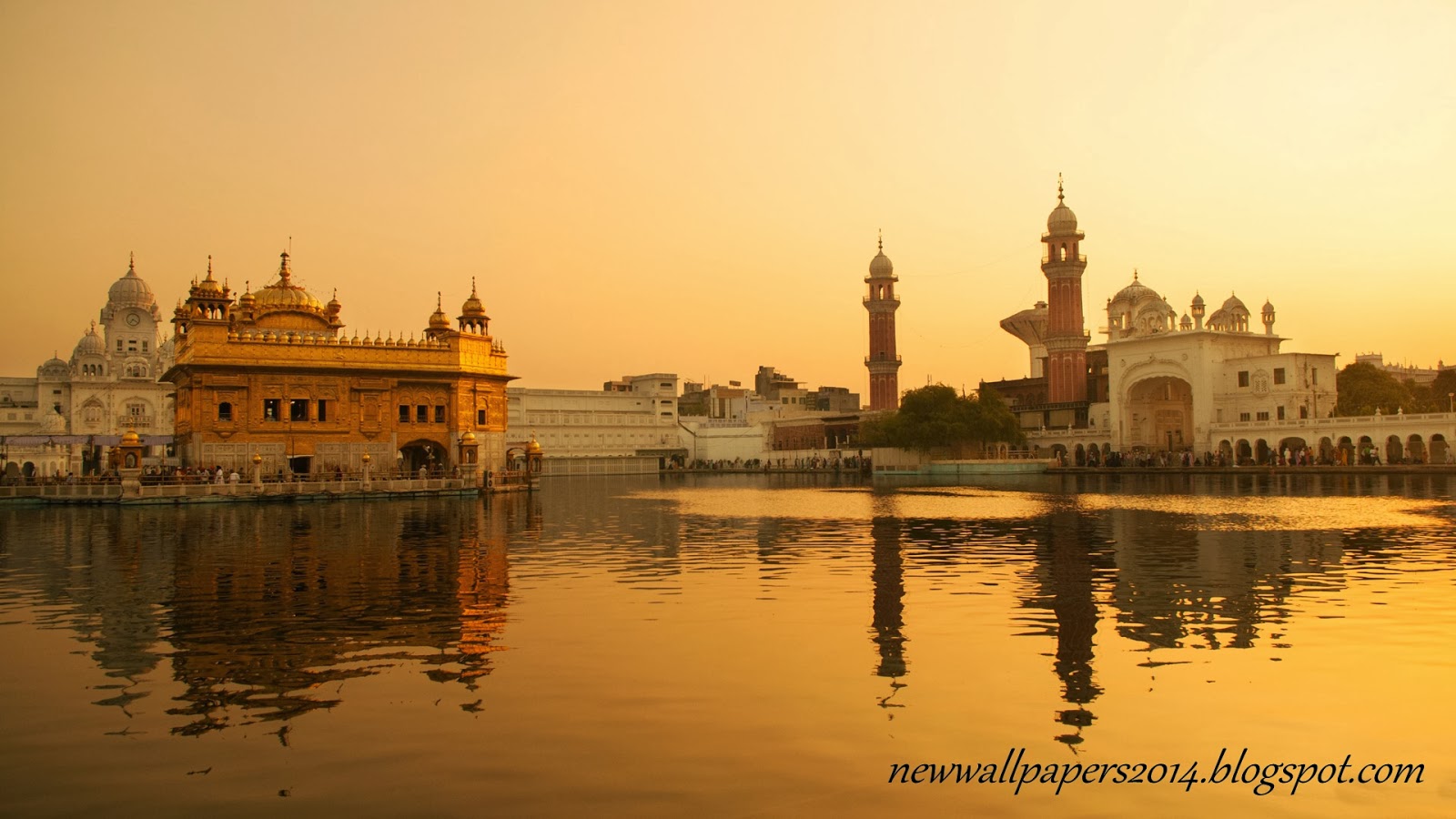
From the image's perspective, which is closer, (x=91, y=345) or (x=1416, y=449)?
(x=1416, y=449)

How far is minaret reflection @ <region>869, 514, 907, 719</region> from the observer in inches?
358

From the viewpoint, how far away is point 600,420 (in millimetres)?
99375

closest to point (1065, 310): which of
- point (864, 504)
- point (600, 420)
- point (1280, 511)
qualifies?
point (600, 420)

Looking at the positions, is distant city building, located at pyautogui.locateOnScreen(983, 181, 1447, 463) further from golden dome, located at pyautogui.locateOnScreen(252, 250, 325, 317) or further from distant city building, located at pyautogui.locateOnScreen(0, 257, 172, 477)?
distant city building, located at pyautogui.locateOnScreen(0, 257, 172, 477)

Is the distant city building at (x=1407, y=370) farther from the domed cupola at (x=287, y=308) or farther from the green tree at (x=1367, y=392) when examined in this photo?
the domed cupola at (x=287, y=308)

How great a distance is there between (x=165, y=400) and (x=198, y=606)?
8957cm

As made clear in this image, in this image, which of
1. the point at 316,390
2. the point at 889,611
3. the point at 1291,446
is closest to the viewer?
the point at 889,611

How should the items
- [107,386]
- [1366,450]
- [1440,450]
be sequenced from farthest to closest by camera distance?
[107,386], [1366,450], [1440,450]

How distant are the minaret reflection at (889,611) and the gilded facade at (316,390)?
31.0 m

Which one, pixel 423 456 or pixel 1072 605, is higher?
pixel 423 456

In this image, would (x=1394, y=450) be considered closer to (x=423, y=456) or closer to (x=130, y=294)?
(x=423, y=456)

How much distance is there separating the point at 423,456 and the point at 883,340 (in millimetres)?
59395

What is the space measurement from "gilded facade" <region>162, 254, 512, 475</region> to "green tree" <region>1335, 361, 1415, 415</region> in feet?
179

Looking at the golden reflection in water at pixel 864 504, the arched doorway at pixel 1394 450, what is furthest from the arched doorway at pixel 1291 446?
the golden reflection in water at pixel 864 504
